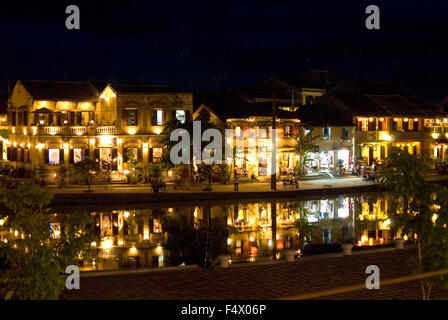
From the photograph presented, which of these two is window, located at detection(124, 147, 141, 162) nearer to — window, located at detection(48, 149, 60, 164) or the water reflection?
window, located at detection(48, 149, 60, 164)

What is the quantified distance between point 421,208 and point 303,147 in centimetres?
3350

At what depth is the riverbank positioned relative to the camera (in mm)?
32219

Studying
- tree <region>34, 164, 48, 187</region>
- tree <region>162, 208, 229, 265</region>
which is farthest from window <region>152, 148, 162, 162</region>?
tree <region>162, 208, 229, 265</region>

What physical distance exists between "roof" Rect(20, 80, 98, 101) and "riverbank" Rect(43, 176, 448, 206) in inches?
340

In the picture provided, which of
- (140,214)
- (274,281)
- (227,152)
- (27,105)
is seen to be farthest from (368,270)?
(27,105)

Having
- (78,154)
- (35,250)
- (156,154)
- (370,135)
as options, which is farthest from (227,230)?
(370,135)

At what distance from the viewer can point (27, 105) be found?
41.2 m

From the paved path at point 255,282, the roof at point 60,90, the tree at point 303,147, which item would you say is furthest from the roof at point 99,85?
the paved path at point 255,282

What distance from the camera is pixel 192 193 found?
34.2 meters

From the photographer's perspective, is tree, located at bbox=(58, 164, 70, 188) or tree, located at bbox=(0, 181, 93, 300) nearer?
tree, located at bbox=(0, 181, 93, 300)

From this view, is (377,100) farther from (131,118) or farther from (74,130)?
(74,130)

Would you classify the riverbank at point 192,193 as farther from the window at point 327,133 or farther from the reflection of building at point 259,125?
the window at point 327,133
